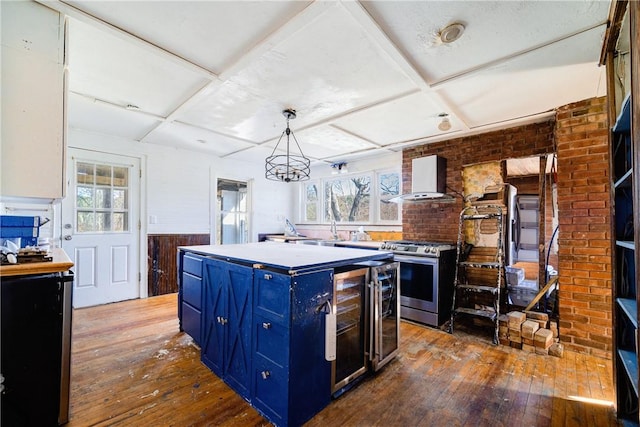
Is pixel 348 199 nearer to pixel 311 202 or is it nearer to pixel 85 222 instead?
pixel 311 202

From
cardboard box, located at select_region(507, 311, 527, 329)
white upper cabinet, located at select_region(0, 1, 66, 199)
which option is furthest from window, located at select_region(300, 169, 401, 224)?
white upper cabinet, located at select_region(0, 1, 66, 199)

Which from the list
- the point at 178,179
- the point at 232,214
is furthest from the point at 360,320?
the point at 232,214

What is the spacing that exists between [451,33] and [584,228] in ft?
7.58

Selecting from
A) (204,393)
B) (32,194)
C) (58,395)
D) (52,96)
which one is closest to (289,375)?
(204,393)

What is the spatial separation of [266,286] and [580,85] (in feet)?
10.0

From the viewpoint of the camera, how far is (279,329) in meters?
1.67

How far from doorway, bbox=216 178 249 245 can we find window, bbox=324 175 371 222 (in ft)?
5.60

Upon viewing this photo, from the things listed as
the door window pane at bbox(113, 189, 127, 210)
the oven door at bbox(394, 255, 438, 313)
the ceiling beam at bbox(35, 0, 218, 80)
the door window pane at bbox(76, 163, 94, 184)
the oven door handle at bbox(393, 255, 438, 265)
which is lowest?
the oven door at bbox(394, 255, 438, 313)

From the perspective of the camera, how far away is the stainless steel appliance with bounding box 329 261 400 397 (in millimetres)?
1988

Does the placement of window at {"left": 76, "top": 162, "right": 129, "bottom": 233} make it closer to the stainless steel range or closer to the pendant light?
the stainless steel range

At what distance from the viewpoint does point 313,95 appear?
259cm

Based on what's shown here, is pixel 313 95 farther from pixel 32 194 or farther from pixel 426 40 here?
pixel 32 194

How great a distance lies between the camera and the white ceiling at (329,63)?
1.60 meters

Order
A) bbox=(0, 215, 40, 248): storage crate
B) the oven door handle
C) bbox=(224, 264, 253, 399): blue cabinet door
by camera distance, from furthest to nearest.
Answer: the oven door handle → bbox=(0, 215, 40, 248): storage crate → bbox=(224, 264, 253, 399): blue cabinet door
